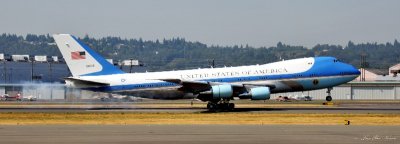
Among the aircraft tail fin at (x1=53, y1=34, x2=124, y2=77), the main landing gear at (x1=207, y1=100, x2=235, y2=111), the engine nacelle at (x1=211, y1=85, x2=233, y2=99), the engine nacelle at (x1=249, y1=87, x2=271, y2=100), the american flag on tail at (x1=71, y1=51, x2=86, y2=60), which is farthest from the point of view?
the american flag on tail at (x1=71, y1=51, x2=86, y2=60)

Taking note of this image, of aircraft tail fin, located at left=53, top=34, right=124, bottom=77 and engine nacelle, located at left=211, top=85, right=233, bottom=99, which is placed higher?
aircraft tail fin, located at left=53, top=34, right=124, bottom=77

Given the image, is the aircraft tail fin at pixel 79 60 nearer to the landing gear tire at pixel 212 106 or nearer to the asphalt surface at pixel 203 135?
the landing gear tire at pixel 212 106

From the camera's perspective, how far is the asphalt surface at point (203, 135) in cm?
2873

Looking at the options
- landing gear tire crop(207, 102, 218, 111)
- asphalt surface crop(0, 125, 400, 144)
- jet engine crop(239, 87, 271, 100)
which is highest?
jet engine crop(239, 87, 271, 100)

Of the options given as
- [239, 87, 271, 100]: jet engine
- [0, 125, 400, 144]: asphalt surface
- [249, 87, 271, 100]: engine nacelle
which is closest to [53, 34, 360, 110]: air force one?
[239, 87, 271, 100]: jet engine

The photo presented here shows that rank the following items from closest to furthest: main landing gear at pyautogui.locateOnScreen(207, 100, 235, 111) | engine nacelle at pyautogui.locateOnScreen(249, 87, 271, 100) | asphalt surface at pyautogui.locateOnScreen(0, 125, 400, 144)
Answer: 1. asphalt surface at pyautogui.locateOnScreen(0, 125, 400, 144)
2. engine nacelle at pyautogui.locateOnScreen(249, 87, 271, 100)
3. main landing gear at pyautogui.locateOnScreen(207, 100, 235, 111)

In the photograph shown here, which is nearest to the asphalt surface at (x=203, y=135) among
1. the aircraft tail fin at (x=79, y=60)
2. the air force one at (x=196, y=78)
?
the air force one at (x=196, y=78)

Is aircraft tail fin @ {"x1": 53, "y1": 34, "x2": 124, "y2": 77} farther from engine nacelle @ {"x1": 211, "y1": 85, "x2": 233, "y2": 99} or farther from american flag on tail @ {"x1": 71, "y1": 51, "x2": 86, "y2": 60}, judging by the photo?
engine nacelle @ {"x1": 211, "y1": 85, "x2": 233, "y2": 99}

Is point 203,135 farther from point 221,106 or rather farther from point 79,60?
point 79,60

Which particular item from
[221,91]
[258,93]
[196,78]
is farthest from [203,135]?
[196,78]

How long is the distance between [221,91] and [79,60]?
14496 mm

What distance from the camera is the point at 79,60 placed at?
2552 inches

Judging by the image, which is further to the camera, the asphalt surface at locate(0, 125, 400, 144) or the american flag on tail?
the american flag on tail

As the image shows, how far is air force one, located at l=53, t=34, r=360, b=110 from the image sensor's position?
206ft
